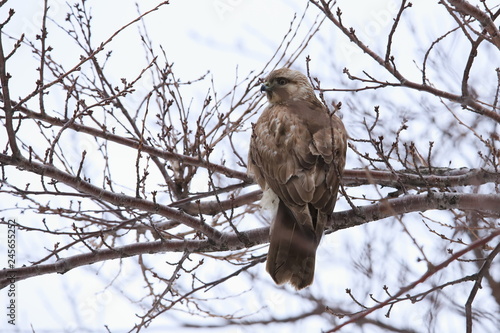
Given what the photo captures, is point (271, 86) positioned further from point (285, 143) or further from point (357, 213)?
point (357, 213)

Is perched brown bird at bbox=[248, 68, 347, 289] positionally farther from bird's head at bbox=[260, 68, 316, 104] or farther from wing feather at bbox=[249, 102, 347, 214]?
bird's head at bbox=[260, 68, 316, 104]

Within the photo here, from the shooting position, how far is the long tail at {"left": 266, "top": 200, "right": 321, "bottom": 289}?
14.1 ft

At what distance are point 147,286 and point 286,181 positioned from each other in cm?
248

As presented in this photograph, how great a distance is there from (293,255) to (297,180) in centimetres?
57

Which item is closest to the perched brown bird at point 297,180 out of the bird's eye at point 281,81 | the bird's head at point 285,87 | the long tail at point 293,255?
the long tail at point 293,255

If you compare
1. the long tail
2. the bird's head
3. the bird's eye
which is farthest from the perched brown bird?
the bird's eye

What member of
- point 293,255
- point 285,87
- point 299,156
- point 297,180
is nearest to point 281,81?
point 285,87

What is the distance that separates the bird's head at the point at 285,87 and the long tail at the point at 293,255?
1617 millimetres

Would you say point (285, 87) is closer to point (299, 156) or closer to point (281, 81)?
point (281, 81)

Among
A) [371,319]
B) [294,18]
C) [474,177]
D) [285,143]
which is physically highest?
[294,18]

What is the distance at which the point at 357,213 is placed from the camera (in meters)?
4.32

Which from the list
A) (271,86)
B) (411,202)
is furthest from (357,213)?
(271,86)

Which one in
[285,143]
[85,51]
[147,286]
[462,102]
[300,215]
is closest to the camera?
[462,102]

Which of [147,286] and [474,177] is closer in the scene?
[474,177]
